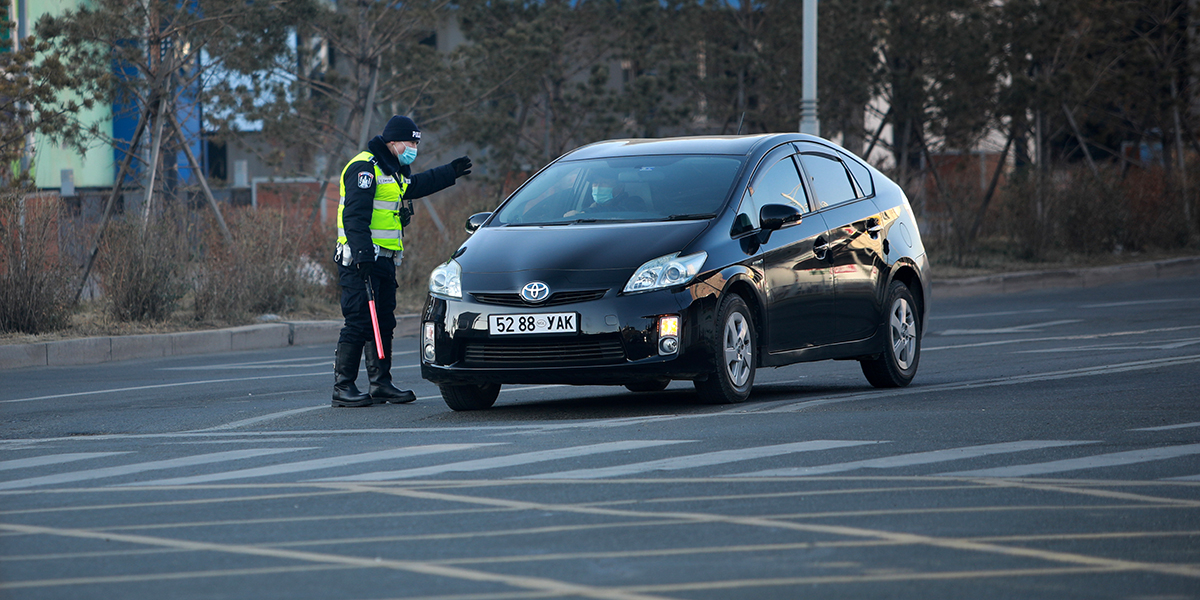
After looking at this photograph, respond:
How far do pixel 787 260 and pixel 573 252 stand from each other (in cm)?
149

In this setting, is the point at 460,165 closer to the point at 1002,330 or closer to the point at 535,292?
the point at 535,292

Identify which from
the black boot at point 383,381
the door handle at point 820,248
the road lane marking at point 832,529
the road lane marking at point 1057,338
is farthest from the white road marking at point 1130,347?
the road lane marking at point 832,529

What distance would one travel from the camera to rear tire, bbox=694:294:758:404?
9.01 metres

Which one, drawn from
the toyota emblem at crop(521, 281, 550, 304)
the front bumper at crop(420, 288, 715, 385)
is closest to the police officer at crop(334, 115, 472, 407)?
the front bumper at crop(420, 288, 715, 385)

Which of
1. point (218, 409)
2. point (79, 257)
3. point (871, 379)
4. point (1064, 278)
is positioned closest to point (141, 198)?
point (79, 257)

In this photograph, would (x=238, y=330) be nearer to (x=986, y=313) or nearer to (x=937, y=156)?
(x=986, y=313)

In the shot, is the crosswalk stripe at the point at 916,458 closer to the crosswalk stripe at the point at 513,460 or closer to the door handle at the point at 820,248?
the crosswalk stripe at the point at 513,460

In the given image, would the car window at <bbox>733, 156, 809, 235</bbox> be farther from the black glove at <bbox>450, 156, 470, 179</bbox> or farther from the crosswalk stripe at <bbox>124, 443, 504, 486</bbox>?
the crosswalk stripe at <bbox>124, 443, 504, 486</bbox>

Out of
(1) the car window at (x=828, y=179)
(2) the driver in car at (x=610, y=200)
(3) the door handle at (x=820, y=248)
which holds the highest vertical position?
(1) the car window at (x=828, y=179)

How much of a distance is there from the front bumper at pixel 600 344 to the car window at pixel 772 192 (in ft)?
2.55

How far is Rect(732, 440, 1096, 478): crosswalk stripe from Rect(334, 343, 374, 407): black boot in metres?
3.94

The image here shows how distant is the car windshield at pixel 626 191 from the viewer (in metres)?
9.49

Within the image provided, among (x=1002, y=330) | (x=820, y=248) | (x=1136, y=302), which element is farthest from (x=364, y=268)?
(x=1136, y=302)

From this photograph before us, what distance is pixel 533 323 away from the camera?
8727mm
